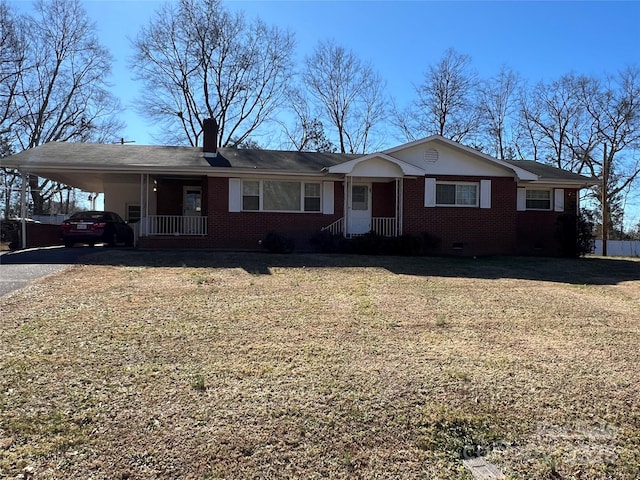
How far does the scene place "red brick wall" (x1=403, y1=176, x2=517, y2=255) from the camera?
16625 millimetres

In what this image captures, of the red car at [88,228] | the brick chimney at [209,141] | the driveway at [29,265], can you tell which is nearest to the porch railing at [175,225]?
the red car at [88,228]

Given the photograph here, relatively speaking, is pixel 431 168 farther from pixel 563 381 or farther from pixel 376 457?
pixel 376 457

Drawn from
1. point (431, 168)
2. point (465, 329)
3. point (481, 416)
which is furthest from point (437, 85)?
point (481, 416)

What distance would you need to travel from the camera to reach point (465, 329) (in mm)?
6199

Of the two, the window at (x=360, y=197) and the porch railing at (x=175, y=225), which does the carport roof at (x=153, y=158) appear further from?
the porch railing at (x=175, y=225)

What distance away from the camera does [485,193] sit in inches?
667

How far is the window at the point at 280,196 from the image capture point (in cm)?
1644

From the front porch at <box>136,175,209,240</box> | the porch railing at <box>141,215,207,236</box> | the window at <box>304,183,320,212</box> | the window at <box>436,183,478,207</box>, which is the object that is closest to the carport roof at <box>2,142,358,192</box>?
the window at <box>304,183,320,212</box>

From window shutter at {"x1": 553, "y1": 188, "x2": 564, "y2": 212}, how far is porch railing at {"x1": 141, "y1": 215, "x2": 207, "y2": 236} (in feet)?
44.4

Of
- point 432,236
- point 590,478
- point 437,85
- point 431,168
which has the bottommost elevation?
point 590,478

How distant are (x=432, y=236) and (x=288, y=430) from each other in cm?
1353

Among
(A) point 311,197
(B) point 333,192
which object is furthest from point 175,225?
(B) point 333,192

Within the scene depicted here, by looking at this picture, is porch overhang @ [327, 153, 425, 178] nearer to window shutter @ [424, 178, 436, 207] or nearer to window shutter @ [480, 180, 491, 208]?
window shutter @ [424, 178, 436, 207]

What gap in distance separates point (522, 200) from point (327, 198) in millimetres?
7896
